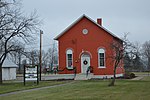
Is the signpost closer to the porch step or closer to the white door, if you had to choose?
the porch step

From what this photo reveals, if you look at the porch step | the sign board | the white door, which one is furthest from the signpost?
the white door

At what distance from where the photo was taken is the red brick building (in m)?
43.8

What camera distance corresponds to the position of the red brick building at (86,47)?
144 ft

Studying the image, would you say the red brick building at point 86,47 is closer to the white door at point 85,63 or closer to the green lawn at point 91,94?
the white door at point 85,63

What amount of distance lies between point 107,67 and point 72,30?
730 cm

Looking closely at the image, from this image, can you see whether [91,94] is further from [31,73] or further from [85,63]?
[85,63]

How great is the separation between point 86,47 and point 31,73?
41.7 ft

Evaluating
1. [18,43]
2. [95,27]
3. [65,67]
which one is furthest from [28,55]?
[95,27]

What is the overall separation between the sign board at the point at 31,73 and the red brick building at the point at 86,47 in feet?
36.9

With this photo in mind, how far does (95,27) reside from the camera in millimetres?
44250

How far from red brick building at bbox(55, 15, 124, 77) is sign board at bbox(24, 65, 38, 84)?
11.2 meters

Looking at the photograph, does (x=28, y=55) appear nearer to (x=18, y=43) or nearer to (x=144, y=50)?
(x=18, y=43)

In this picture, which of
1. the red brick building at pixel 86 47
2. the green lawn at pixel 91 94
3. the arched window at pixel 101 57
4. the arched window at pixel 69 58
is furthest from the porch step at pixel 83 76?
the green lawn at pixel 91 94

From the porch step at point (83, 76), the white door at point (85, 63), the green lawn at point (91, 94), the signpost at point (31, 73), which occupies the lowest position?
the green lawn at point (91, 94)
